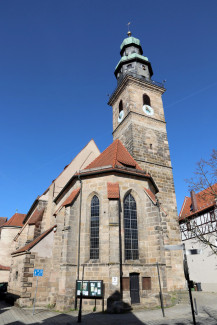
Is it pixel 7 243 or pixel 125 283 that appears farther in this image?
pixel 7 243

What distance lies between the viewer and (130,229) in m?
13.3

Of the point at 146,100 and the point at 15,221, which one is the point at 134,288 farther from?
the point at 15,221

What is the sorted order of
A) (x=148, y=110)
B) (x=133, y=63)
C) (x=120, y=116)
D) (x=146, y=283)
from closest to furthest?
(x=146, y=283) < (x=148, y=110) < (x=120, y=116) < (x=133, y=63)

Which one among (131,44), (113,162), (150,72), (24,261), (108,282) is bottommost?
(108,282)

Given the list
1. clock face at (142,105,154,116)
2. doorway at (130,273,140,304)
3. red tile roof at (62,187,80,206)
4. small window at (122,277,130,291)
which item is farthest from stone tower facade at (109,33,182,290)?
red tile roof at (62,187,80,206)

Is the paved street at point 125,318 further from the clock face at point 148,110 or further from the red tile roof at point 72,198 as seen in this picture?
Answer: the clock face at point 148,110

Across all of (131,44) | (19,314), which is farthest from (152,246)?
(131,44)

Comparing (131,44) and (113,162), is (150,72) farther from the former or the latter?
(113,162)

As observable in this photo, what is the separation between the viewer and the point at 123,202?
1383 centimetres

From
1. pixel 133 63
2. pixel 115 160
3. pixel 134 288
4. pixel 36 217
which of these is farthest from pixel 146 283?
pixel 133 63

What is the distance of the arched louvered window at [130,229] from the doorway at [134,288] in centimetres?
92

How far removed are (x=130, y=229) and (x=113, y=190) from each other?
247 centimetres

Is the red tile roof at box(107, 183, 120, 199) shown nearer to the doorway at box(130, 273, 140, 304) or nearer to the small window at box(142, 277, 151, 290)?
the doorway at box(130, 273, 140, 304)

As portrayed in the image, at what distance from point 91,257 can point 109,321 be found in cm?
378
